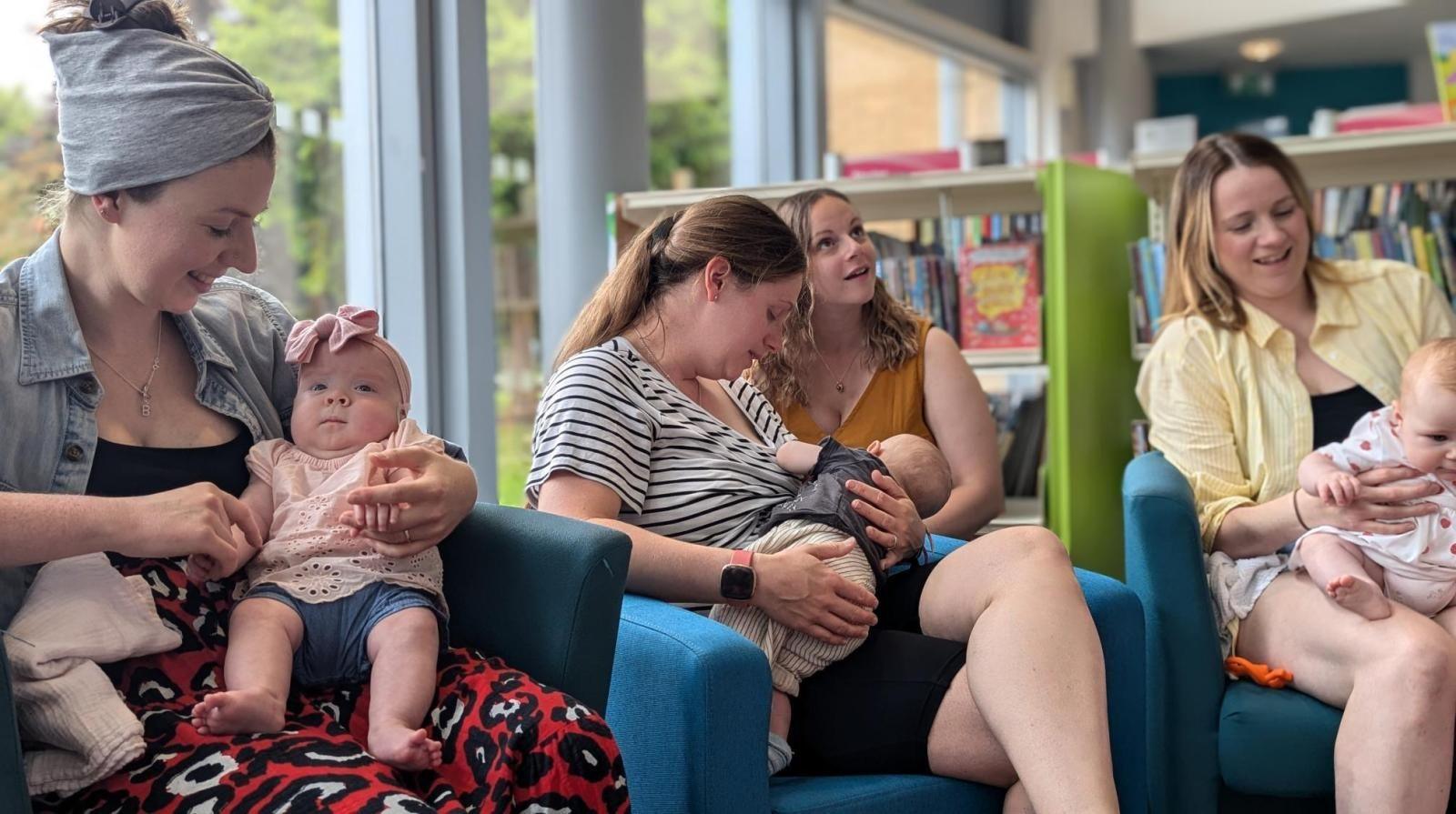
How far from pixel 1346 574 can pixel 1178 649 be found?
0.28m

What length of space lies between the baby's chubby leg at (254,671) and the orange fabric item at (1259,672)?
147 centimetres

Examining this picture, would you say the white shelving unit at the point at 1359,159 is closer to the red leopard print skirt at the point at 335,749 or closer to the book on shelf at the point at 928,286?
the book on shelf at the point at 928,286

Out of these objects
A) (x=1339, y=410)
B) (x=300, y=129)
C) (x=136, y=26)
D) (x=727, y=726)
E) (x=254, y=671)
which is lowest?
(x=727, y=726)

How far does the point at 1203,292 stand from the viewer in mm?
2727

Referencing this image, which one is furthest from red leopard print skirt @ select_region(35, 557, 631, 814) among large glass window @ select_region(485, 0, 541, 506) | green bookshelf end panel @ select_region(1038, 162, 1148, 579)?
large glass window @ select_region(485, 0, 541, 506)

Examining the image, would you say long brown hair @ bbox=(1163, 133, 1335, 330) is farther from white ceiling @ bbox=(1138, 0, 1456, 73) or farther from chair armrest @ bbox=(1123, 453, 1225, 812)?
white ceiling @ bbox=(1138, 0, 1456, 73)

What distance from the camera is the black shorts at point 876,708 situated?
185cm

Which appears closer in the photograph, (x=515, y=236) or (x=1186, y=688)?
(x=1186, y=688)

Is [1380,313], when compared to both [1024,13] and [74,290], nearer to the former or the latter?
[74,290]


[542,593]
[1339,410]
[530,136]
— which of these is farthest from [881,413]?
[530,136]

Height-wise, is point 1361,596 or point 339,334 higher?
point 339,334

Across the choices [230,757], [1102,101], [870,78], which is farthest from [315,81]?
[1102,101]

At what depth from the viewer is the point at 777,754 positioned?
6.00ft

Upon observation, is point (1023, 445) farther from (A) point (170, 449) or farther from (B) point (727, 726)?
(A) point (170, 449)
